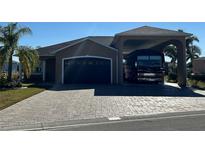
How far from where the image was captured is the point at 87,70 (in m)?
23.9

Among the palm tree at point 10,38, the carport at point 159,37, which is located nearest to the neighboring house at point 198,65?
the carport at point 159,37

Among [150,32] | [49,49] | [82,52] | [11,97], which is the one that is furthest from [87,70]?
[11,97]

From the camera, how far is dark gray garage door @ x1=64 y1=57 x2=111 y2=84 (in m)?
23.8

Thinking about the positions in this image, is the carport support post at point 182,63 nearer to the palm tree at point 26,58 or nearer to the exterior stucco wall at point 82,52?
the exterior stucco wall at point 82,52

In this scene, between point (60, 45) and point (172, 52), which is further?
point (172, 52)

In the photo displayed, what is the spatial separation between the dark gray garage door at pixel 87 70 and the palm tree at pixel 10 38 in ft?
→ 17.2

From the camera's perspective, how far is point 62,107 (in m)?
11.1

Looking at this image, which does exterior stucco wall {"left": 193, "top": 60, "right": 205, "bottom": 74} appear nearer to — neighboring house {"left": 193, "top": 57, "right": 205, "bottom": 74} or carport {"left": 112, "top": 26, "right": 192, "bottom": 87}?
neighboring house {"left": 193, "top": 57, "right": 205, "bottom": 74}

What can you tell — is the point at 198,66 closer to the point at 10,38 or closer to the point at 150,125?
the point at 10,38

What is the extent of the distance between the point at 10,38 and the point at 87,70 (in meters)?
7.69
